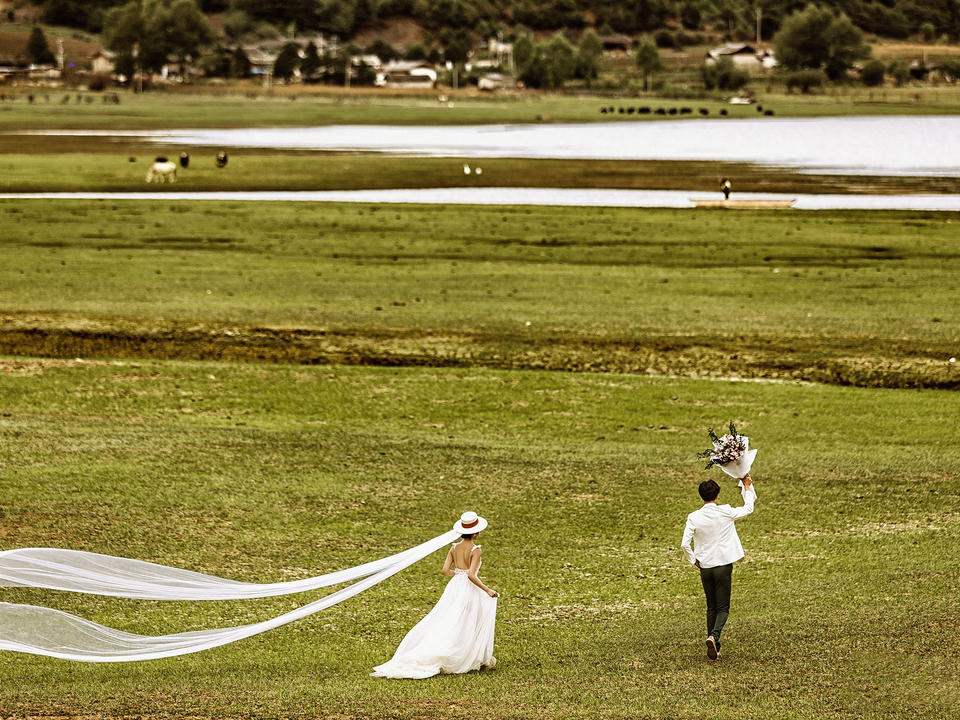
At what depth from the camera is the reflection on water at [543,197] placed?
7281 cm

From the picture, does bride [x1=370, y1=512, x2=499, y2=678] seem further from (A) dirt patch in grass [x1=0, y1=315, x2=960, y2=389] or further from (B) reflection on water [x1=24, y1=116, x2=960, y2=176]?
(B) reflection on water [x1=24, y1=116, x2=960, y2=176]

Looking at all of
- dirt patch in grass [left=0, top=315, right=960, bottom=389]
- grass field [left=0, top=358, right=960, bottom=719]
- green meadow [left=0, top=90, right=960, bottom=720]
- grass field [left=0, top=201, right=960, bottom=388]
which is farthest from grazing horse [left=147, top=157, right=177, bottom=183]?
grass field [left=0, top=358, right=960, bottom=719]

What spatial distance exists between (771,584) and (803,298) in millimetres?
27132

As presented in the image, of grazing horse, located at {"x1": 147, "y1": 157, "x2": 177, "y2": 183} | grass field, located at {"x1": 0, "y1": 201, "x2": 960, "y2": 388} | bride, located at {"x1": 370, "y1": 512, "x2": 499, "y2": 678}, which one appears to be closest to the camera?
bride, located at {"x1": 370, "y1": 512, "x2": 499, "y2": 678}

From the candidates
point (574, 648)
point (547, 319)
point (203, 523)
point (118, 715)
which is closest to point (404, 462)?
point (203, 523)

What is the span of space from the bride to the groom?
2396mm

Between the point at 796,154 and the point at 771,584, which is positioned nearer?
the point at 771,584

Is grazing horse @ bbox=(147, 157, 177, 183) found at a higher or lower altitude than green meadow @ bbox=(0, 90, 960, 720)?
higher

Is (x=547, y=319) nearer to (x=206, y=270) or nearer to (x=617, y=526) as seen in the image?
(x=206, y=270)

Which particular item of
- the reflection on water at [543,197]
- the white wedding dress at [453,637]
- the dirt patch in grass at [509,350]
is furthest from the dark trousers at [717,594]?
the reflection on water at [543,197]

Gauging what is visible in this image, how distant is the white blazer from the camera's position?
14.6m

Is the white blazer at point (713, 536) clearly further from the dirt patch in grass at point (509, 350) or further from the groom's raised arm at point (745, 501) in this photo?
Result: the dirt patch in grass at point (509, 350)

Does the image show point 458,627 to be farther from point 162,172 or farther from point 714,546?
point 162,172

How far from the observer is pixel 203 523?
2073 cm
